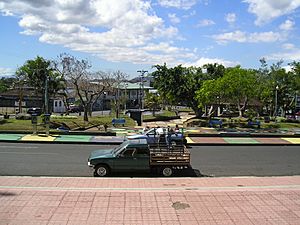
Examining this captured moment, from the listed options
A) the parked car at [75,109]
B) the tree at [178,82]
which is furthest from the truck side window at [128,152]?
the parked car at [75,109]

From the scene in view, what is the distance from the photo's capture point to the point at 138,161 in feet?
48.5

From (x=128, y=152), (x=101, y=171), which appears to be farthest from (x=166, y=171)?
(x=101, y=171)

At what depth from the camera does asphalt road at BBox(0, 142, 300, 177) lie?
15.9 meters

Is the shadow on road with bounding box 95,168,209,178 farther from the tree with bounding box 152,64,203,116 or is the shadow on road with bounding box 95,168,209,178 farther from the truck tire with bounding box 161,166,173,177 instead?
the tree with bounding box 152,64,203,116

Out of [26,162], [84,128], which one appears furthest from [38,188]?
[84,128]

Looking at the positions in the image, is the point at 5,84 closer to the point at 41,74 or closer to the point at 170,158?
the point at 41,74

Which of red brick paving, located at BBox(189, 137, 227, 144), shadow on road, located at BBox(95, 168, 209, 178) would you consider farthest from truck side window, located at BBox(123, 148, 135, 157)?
red brick paving, located at BBox(189, 137, 227, 144)

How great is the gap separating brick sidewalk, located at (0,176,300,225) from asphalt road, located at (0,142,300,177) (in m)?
2.53

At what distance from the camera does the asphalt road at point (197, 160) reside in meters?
15.9

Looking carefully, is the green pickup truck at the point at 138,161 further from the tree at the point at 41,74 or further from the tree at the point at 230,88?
the tree at the point at 41,74

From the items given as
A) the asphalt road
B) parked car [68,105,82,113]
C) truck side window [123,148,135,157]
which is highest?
truck side window [123,148,135,157]

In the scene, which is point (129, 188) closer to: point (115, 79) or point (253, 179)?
point (253, 179)

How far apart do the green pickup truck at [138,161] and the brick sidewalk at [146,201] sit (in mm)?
1439

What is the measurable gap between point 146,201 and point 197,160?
8895 mm
